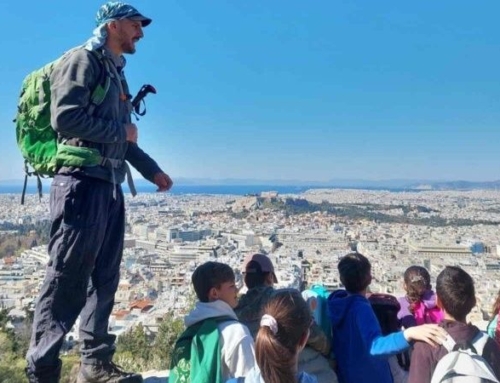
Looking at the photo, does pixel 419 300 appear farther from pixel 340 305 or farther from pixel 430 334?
pixel 430 334

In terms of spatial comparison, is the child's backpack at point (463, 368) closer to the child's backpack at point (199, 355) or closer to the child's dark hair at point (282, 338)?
the child's dark hair at point (282, 338)

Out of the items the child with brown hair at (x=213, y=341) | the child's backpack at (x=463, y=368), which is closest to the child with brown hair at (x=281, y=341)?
the child with brown hair at (x=213, y=341)

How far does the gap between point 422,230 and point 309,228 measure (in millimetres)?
9130

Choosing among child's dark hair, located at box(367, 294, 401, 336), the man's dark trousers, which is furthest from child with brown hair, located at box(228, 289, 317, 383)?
child's dark hair, located at box(367, 294, 401, 336)

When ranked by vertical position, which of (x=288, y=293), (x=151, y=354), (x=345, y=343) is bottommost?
(x=151, y=354)

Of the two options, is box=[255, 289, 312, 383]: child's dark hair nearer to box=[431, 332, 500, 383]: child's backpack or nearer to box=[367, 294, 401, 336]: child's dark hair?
box=[431, 332, 500, 383]: child's backpack

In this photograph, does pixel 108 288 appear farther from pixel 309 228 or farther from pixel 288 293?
pixel 309 228

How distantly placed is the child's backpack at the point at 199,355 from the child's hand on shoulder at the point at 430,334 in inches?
25.3

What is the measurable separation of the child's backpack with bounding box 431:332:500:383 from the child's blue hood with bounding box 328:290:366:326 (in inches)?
22.9

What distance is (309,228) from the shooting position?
3994 cm

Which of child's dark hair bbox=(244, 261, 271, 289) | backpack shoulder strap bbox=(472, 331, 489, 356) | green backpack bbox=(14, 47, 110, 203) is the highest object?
green backpack bbox=(14, 47, 110, 203)

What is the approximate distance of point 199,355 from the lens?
162cm

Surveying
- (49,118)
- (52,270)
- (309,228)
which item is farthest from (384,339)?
(309,228)

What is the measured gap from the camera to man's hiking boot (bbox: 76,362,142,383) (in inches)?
73.2
